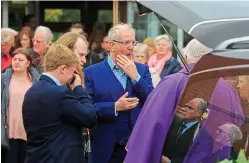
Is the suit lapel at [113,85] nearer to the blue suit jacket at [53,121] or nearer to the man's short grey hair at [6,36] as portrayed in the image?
the blue suit jacket at [53,121]

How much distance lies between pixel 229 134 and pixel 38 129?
6.66 ft

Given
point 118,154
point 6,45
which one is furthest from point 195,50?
point 6,45

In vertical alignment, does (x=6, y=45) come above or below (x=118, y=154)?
above

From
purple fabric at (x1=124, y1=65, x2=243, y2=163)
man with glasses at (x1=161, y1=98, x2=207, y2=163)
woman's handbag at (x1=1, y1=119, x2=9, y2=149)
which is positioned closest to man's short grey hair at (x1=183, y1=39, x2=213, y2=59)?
purple fabric at (x1=124, y1=65, x2=243, y2=163)

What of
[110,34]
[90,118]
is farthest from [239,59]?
[110,34]

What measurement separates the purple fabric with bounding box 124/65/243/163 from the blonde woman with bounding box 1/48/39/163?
3.19 m

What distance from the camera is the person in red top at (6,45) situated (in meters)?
9.16

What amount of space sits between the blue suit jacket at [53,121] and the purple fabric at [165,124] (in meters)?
1.00

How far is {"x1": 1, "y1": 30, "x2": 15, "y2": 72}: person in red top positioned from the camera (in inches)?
360

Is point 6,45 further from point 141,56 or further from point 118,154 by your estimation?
point 118,154

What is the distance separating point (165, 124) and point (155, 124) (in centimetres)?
6

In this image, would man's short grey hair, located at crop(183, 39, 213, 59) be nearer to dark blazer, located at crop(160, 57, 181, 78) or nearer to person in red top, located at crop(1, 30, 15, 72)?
person in red top, located at crop(1, 30, 15, 72)

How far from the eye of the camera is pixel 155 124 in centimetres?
417

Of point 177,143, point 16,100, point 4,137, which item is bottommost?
point 4,137
